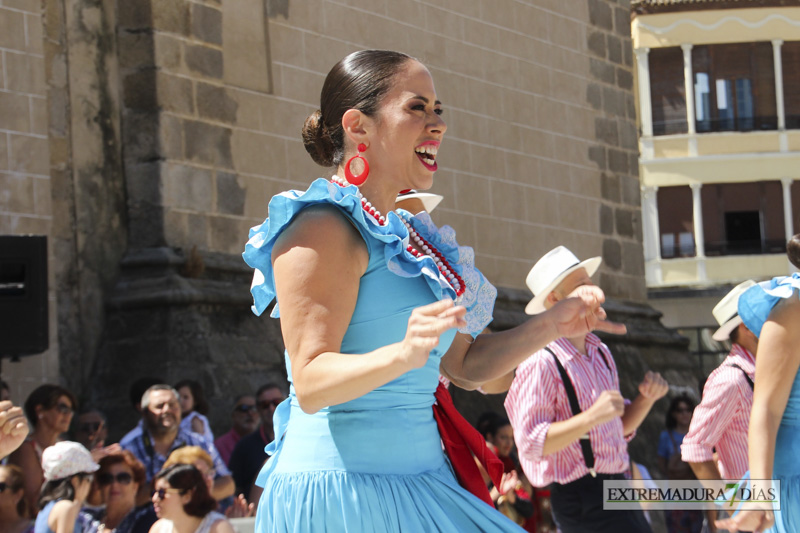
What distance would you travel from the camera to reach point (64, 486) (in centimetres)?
615

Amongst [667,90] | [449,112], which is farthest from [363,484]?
[667,90]

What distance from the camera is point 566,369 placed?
560 centimetres

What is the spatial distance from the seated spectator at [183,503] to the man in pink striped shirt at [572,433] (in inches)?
61.0

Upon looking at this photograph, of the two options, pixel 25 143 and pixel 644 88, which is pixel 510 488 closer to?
pixel 25 143

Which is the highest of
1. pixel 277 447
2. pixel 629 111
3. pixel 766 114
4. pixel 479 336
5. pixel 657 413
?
pixel 766 114

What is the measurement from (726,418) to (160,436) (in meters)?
3.38

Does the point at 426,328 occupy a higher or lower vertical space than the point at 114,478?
higher

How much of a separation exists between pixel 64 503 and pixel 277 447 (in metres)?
3.40

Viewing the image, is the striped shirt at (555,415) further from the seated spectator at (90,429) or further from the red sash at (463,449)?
the seated spectator at (90,429)

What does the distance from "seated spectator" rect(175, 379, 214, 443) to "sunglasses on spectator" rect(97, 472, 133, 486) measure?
3.30 ft

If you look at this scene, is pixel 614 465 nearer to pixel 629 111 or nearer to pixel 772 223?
pixel 629 111

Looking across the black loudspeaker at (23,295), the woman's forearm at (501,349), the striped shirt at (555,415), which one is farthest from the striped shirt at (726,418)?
the black loudspeaker at (23,295)

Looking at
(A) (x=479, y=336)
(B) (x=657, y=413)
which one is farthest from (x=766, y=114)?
(A) (x=479, y=336)

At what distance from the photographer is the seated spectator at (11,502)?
613cm
